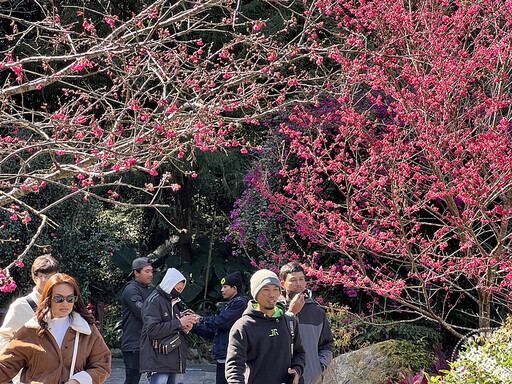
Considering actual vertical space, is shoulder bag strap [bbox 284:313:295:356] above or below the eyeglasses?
below

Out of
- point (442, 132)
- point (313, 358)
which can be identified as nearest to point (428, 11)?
point (442, 132)

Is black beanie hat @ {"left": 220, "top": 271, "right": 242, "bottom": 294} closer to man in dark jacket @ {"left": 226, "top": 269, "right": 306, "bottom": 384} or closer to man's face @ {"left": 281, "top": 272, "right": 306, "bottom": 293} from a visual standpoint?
man's face @ {"left": 281, "top": 272, "right": 306, "bottom": 293}

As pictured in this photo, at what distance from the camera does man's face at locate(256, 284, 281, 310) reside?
16.0 ft

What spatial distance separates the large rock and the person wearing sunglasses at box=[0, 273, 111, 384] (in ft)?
11.4

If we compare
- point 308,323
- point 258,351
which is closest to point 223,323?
point 308,323

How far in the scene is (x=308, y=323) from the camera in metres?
5.74

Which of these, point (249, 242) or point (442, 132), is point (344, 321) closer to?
point (249, 242)

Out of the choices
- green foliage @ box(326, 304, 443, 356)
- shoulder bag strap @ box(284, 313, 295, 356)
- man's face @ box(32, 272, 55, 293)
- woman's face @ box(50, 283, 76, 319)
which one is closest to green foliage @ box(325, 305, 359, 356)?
green foliage @ box(326, 304, 443, 356)

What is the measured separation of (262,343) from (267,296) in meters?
0.31

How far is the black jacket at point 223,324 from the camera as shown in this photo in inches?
285

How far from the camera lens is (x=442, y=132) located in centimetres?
823

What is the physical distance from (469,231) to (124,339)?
4013mm

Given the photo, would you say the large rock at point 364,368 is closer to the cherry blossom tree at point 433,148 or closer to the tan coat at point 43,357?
the cherry blossom tree at point 433,148

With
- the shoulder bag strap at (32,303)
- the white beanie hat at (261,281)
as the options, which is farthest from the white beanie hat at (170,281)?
the shoulder bag strap at (32,303)
